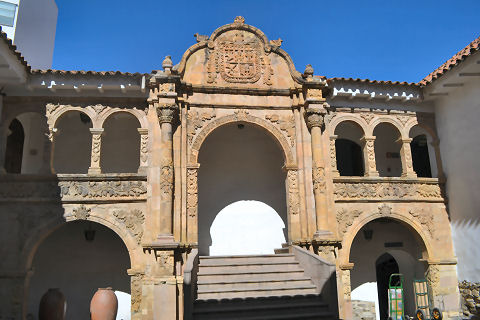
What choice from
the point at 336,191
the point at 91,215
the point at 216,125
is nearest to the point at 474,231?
the point at 336,191

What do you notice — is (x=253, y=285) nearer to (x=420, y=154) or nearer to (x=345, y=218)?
(x=345, y=218)

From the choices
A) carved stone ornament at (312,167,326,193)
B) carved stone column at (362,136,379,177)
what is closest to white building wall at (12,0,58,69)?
carved stone ornament at (312,167,326,193)

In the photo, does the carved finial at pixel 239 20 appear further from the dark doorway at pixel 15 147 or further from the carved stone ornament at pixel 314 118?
the dark doorway at pixel 15 147

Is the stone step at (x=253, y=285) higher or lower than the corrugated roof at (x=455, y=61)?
lower

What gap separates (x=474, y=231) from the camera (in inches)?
443

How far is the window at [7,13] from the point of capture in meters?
13.7

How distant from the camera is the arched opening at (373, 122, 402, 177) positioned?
14953mm

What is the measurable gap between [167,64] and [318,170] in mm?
5298

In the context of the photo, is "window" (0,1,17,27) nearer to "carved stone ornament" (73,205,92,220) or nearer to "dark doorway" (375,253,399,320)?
"carved stone ornament" (73,205,92,220)

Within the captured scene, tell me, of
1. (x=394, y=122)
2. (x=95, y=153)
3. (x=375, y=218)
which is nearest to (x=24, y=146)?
(x=95, y=153)

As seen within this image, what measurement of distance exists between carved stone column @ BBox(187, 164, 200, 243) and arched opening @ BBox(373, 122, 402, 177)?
7.77 metres

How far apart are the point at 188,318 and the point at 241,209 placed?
5.80 m

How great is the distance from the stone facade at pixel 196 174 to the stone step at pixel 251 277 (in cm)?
74

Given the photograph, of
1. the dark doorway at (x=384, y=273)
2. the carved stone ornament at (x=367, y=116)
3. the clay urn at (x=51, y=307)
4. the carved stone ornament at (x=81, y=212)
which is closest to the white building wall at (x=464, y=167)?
the carved stone ornament at (x=367, y=116)
